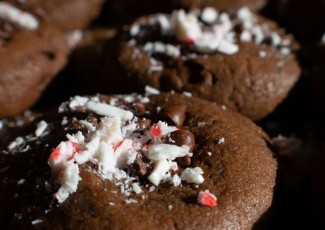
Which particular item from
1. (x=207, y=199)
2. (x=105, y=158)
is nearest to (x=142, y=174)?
(x=105, y=158)

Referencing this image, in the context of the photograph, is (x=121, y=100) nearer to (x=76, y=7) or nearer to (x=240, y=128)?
(x=240, y=128)

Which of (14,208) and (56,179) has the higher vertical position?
(56,179)

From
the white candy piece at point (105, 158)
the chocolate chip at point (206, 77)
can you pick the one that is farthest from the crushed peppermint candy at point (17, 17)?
the white candy piece at point (105, 158)

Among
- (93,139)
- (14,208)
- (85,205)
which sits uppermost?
(93,139)

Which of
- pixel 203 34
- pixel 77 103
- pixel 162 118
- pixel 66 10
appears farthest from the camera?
pixel 66 10

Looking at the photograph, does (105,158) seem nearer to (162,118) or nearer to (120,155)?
(120,155)

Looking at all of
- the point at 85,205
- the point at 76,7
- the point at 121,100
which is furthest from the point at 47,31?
the point at 85,205
